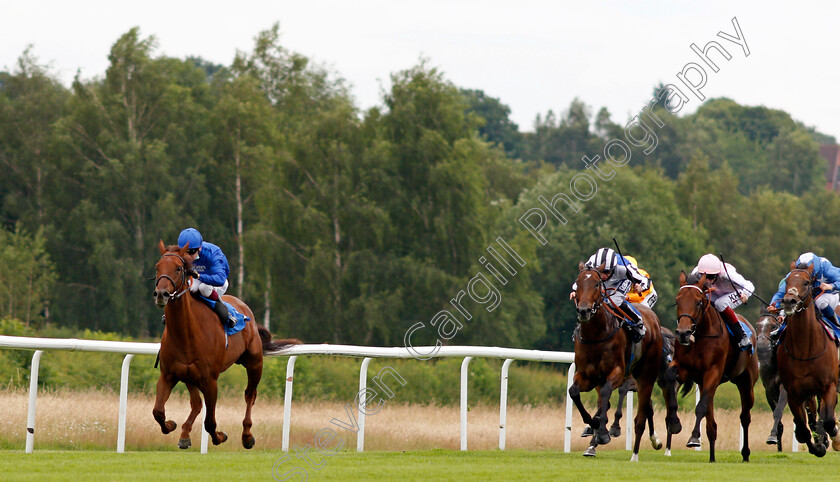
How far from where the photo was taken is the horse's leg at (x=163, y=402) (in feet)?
25.7

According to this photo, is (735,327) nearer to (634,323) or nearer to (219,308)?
(634,323)

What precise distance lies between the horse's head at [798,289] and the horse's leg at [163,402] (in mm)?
4664

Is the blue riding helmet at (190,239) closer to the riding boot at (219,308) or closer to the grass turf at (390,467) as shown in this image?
the riding boot at (219,308)

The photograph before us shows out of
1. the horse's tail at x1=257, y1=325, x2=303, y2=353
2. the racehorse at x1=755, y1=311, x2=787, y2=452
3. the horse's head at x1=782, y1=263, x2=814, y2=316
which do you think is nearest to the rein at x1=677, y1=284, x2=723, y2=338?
the horse's head at x1=782, y1=263, x2=814, y2=316

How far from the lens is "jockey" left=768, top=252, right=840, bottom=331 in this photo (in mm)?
9078

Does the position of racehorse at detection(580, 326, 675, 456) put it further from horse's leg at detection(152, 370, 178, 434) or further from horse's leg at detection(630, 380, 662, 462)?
horse's leg at detection(152, 370, 178, 434)

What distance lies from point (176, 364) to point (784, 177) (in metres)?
70.8

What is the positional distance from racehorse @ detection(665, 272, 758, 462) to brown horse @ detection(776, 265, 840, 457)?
49cm

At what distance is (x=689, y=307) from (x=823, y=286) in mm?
1149

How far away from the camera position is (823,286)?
9.09m

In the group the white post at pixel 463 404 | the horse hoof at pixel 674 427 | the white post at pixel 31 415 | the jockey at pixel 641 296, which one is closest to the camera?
the white post at pixel 31 415

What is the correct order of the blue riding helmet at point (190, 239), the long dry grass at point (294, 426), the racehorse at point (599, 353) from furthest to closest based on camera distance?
1. the long dry grass at point (294, 426)
2. the racehorse at point (599, 353)
3. the blue riding helmet at point (190, 239)

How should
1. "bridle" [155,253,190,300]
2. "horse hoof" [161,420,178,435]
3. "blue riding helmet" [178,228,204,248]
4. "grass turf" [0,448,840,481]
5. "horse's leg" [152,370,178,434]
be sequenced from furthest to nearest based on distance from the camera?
"blue riding helmet" [178,228,204,248] → "horse hoof" [161,420,178,435] → "horse's leg" [152,370,178,434] → "bridle" [155,253,190,300] → "grass turf" [0,448,840,481]

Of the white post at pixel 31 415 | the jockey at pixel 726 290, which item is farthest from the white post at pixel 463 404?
the white post at pixel 31 415
